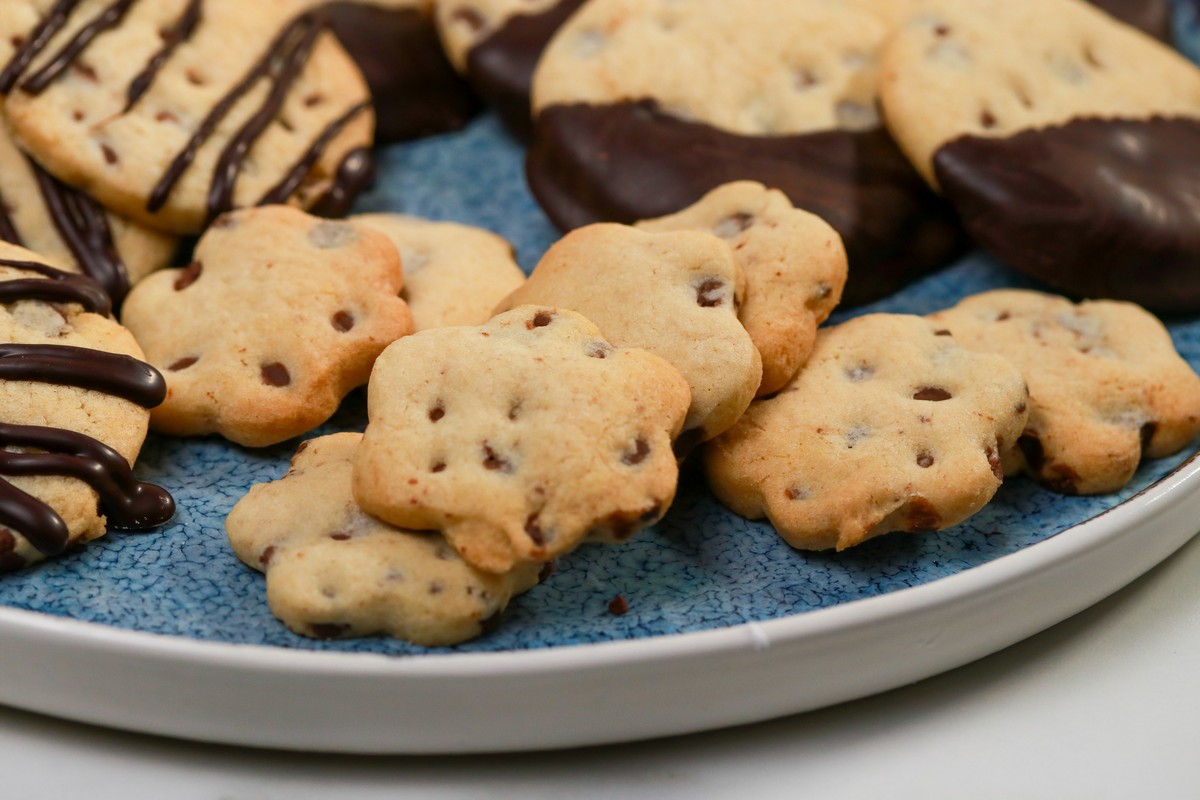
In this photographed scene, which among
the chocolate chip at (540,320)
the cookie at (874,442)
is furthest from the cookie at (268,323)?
the cookie at (874,442)

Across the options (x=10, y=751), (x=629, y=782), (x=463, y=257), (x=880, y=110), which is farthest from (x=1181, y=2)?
(x=10, y=751)

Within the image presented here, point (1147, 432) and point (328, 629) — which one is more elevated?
point (328, 629)

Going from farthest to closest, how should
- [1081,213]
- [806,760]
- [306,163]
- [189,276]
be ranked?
[306,163]
[1081,213]
[189,276]
[806,760]

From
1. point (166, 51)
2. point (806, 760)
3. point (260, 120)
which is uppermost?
point (166, 51)

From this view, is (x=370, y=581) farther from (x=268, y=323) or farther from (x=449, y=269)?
(x=449, y=269)

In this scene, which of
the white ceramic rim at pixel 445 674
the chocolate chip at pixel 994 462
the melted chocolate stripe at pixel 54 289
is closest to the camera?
the white ceramic rim at pixel 445 674

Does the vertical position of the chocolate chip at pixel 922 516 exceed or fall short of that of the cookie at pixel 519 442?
it falls short

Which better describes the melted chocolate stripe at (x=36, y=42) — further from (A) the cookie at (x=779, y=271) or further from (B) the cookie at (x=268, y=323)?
(A) the cookie at (x=779, y=271)

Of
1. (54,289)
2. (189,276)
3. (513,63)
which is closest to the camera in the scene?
(54,289)

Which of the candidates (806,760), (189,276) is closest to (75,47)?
(189,276)
